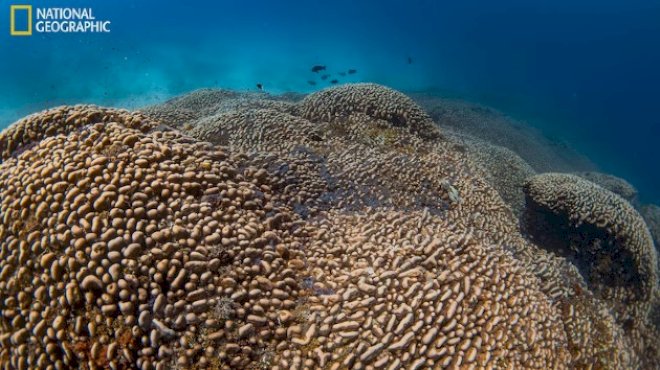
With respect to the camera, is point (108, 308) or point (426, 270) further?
point (426, 270)

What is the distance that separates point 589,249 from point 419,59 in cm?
6704

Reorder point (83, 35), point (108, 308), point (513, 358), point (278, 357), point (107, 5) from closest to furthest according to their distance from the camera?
point (108, 308) < point (278, 357) < point (513, 358) < point (83, 35) < point (107, 5)

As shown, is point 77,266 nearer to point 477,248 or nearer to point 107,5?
point 477,248

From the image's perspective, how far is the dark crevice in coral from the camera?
5.47m

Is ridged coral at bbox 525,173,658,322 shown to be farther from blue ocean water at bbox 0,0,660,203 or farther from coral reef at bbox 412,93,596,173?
blue ocean water at bbox 0,0,660,203

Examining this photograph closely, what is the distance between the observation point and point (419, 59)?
66750mm

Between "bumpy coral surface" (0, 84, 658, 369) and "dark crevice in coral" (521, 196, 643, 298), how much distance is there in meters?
1.65

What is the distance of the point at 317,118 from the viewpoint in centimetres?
615

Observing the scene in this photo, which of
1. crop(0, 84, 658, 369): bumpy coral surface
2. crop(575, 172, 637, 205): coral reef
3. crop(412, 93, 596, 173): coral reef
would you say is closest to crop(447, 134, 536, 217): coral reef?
crop(0, 84, 658, 369): bumpy coral surface

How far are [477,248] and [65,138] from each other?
392 centimetres

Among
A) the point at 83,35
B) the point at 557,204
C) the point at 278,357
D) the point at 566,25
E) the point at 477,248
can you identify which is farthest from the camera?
the point at 566,25

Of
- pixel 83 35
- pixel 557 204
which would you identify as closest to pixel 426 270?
pixel 557 204

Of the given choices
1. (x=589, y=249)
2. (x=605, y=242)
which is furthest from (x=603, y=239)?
(x=589, y=249)

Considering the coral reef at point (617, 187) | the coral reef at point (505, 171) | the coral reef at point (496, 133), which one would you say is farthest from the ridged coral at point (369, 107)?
the coral reef at point (617, 187)
